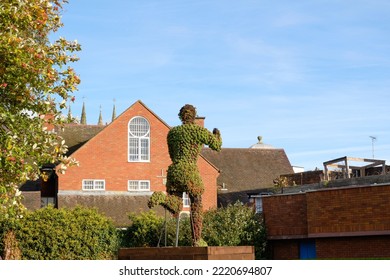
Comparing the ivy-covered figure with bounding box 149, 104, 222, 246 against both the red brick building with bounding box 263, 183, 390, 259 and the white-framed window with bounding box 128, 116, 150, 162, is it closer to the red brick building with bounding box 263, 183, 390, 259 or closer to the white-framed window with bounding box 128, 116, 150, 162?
the red brick building with bounding box 263, 183, 390, 259

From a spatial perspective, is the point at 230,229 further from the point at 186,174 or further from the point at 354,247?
the point at 186,174

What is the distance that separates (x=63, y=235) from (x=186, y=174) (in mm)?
20802

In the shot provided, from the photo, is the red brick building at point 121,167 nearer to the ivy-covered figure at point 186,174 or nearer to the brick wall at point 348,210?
the brick wall at point 348,210

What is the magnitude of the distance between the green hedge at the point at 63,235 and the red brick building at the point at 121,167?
734cm

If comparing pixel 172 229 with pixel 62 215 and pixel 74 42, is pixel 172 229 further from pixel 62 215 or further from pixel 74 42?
pixel 74 42

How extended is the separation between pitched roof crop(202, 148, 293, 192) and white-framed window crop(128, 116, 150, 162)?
355 inches

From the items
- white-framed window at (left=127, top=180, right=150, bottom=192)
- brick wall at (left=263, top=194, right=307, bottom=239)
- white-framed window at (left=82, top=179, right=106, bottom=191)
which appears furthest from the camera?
white-framed window at (left=127, top=180, right=150, bottom=192)

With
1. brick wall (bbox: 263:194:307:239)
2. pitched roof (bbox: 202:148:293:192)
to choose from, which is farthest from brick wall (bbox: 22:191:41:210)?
pitched roof (bbox: 202:148:293:192)

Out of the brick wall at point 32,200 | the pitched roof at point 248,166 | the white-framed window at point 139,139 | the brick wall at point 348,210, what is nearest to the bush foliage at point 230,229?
the brick wall at point 348,210

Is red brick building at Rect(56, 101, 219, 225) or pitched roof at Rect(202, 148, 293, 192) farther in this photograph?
pitched roof at Rect(202, 148, 293, 192)

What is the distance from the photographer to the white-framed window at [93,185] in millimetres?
46875

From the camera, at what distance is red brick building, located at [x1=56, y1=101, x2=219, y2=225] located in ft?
152

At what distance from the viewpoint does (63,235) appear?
1432 inches
